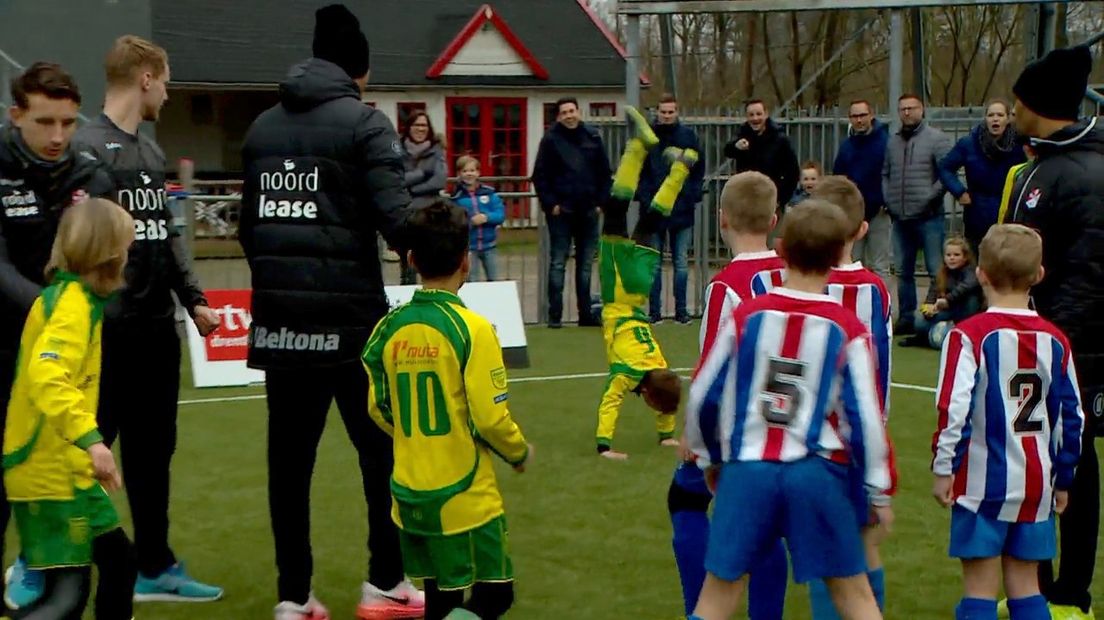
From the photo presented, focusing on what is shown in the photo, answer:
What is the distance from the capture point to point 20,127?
5113 millimetres

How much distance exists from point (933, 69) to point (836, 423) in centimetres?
2987

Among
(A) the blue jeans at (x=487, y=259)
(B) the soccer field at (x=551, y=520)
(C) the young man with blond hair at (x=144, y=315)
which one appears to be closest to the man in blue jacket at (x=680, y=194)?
(A) the blue jeans at (x=487, y=259)

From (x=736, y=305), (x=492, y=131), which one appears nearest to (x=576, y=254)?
(x=736, y=305)

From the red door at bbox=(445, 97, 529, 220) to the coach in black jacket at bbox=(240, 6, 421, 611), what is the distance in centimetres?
2725

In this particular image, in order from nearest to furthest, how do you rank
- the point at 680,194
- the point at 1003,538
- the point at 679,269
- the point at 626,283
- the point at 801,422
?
1. the point at 801,422
2. the point at 1003,538
3. the point at 626,283
4. the point at 680,194
5. the point at 679,269

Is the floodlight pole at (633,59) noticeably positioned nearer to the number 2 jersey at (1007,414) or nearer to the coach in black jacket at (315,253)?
the coach in black jacket at (315,253)

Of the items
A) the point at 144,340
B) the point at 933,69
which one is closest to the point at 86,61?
the point at 144,340

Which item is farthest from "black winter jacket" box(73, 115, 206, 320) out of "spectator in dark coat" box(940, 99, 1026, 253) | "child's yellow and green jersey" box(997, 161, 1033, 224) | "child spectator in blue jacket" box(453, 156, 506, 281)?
"spectator in dark coat" box(940, 99, 1026, 253)

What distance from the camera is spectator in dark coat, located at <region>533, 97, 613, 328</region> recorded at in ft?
46.4

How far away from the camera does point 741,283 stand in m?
4.94

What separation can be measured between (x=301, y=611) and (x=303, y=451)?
1.85 ft

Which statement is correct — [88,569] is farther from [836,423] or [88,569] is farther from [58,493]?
[836,423]

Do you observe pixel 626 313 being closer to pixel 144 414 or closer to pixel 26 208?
pixel 144 414

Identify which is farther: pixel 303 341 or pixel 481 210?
pixel 481 210
